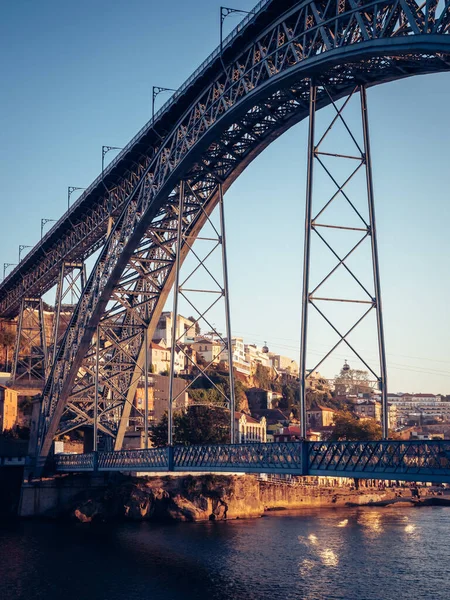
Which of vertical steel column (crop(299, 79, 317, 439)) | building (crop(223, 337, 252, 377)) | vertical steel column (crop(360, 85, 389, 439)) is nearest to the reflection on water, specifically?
vertical steel column (crop(360, 85, 389, 439))

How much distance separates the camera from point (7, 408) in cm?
8775

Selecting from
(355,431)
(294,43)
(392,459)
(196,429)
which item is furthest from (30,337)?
(392,459)

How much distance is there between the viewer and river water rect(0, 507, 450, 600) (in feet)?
119

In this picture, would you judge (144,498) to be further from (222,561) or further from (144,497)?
(222,561)

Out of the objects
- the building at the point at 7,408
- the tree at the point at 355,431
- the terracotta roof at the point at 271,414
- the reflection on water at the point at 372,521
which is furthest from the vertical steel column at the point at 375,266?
the terracotta roof at the point at 271,414

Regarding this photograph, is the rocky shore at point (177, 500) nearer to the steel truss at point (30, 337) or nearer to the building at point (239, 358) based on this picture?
→ the steel truss at point (30, 337)

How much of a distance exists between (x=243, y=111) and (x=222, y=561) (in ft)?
76.6

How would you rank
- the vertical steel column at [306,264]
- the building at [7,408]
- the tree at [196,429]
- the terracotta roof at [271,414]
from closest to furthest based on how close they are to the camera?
the vertical steel column at [306,264], the tree at [196,429], the building at [7,408], the terracotta roof at [271,414]

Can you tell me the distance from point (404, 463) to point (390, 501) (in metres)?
72.0

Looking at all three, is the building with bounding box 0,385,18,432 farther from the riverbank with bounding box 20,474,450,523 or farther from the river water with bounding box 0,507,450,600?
the river water with bounding box 0,507,450,600

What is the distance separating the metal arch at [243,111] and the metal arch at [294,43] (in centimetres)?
7

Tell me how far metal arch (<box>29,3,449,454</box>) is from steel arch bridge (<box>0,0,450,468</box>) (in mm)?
73

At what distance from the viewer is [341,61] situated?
31.5 m

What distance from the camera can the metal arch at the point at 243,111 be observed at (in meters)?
30.7
